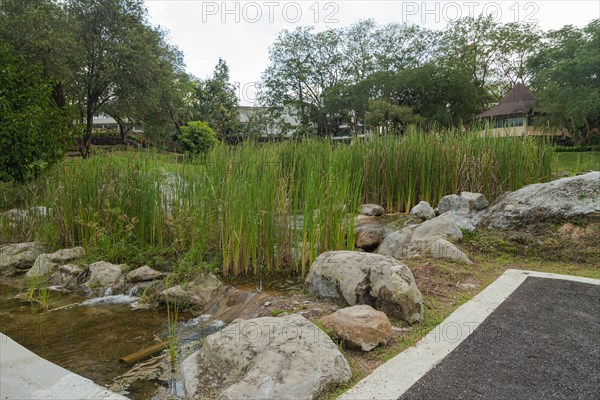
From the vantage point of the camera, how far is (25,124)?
523cm

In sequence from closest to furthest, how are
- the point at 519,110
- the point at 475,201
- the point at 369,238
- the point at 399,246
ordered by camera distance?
the point at 399,246
the point at 369,238
the point at 475,201
the point at 519,110

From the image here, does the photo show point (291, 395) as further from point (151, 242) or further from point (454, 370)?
point (151, 242)

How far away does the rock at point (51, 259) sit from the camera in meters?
4.07

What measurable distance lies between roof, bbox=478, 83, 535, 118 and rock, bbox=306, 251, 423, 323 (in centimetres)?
2412

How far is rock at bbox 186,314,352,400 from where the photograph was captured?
1650 millimetres

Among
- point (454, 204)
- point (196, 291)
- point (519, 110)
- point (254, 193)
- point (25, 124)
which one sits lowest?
point (196, 291)

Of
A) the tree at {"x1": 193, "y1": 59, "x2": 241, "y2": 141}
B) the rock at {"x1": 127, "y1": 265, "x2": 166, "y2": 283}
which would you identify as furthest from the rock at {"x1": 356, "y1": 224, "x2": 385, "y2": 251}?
the tree at {"x1": 193, "y1": 59, "x2": 241, "y2": 141}

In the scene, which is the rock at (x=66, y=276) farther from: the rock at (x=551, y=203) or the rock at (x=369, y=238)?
the rock at (x=551, y=203)

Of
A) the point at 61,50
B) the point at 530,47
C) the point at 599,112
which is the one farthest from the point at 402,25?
the point at 61,50

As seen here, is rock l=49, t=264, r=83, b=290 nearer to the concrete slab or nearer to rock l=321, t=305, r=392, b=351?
the concrete slab

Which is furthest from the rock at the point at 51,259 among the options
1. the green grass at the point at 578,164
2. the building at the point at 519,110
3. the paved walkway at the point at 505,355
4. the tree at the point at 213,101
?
the building at the point at 519,110

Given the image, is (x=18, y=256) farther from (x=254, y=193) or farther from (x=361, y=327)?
(x=361, y=327)

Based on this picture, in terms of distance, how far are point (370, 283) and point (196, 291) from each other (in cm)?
153

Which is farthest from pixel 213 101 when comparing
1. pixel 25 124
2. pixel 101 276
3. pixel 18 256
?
pixel 101 276
